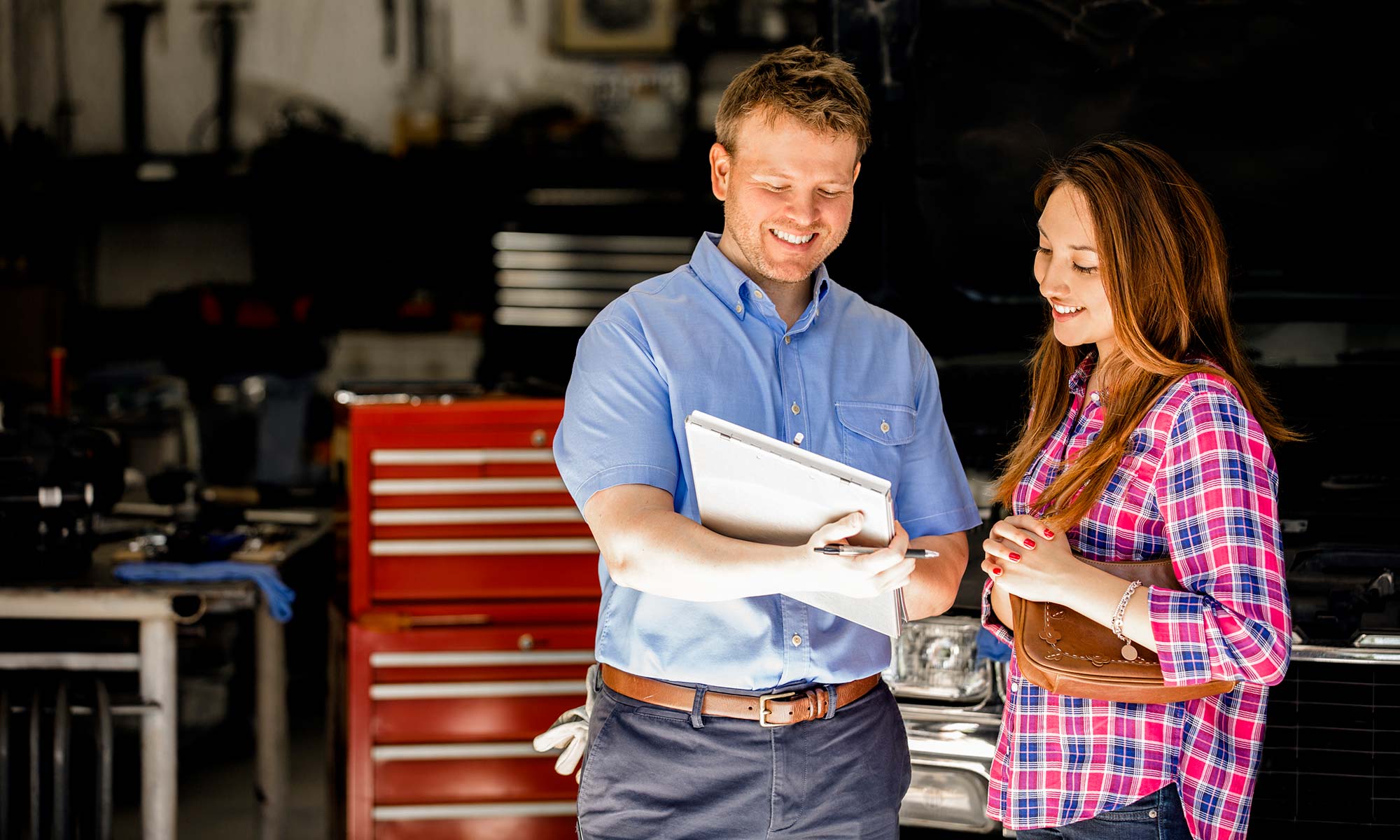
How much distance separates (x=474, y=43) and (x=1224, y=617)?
11.1ft

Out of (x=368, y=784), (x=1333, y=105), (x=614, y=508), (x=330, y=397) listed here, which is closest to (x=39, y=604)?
(x=368, y=784)

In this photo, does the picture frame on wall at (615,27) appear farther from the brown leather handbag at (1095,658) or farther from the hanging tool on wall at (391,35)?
the brown leather handbag at (1095,658)

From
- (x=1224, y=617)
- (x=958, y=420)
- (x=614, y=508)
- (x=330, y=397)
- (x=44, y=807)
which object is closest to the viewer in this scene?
(x=1224, y=617)

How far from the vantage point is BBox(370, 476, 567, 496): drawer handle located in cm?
264

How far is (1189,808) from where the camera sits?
57.2 inches

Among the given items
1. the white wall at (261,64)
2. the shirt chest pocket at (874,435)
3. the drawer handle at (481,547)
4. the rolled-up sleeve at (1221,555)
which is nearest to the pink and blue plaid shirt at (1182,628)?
the rolled-up sleeve at (1221,555)

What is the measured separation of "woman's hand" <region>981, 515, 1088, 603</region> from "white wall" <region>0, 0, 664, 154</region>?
3.01 metres

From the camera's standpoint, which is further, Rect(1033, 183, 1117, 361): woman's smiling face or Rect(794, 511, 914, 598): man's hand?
Rect(1033, 183, 1117, 361): woman's smiling face

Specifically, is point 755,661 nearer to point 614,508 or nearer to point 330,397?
point 614,508

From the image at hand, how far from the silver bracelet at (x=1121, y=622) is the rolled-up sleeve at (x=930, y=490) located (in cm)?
31

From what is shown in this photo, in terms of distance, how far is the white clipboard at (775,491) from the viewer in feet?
4.26

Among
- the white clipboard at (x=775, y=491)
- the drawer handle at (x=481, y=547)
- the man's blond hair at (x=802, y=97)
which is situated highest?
the man's blond hair at (x=802, y=97)

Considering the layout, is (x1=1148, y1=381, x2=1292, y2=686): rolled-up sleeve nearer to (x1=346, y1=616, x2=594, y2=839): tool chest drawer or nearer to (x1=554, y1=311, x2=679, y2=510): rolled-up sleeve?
(x1=554, y1=311, x2=679, y2=510): rolled-up sleeve

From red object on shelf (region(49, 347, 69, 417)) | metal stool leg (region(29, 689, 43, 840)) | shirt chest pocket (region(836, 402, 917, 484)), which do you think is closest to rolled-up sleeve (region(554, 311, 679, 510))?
shirt chest pocket (region(836, 402, 917, 484))
